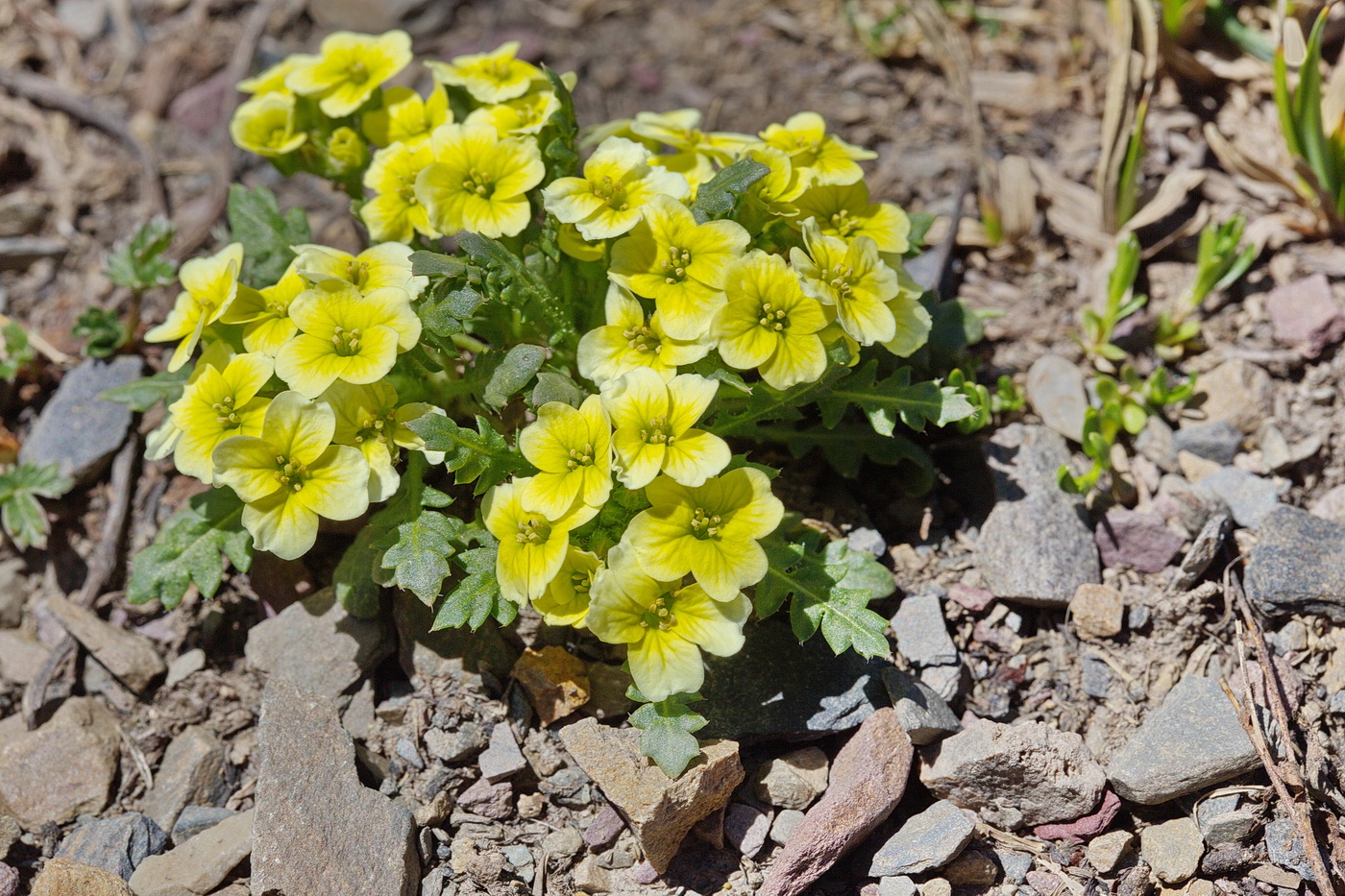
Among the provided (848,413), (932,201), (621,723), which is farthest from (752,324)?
(932,201)

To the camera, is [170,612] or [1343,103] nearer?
[170,612]

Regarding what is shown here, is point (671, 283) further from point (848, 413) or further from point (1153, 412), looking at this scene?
point (1153, 412)

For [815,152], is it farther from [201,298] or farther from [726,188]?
[201,298]

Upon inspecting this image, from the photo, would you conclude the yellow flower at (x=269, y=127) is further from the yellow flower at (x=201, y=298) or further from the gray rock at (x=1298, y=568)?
the gray rock at (x=1298, y=568)

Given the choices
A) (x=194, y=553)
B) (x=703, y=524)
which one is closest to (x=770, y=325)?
(x=703, y=524)

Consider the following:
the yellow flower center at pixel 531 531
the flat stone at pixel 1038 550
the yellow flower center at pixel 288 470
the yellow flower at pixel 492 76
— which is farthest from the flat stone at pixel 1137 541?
the yellow flower center at pixel 288 470
